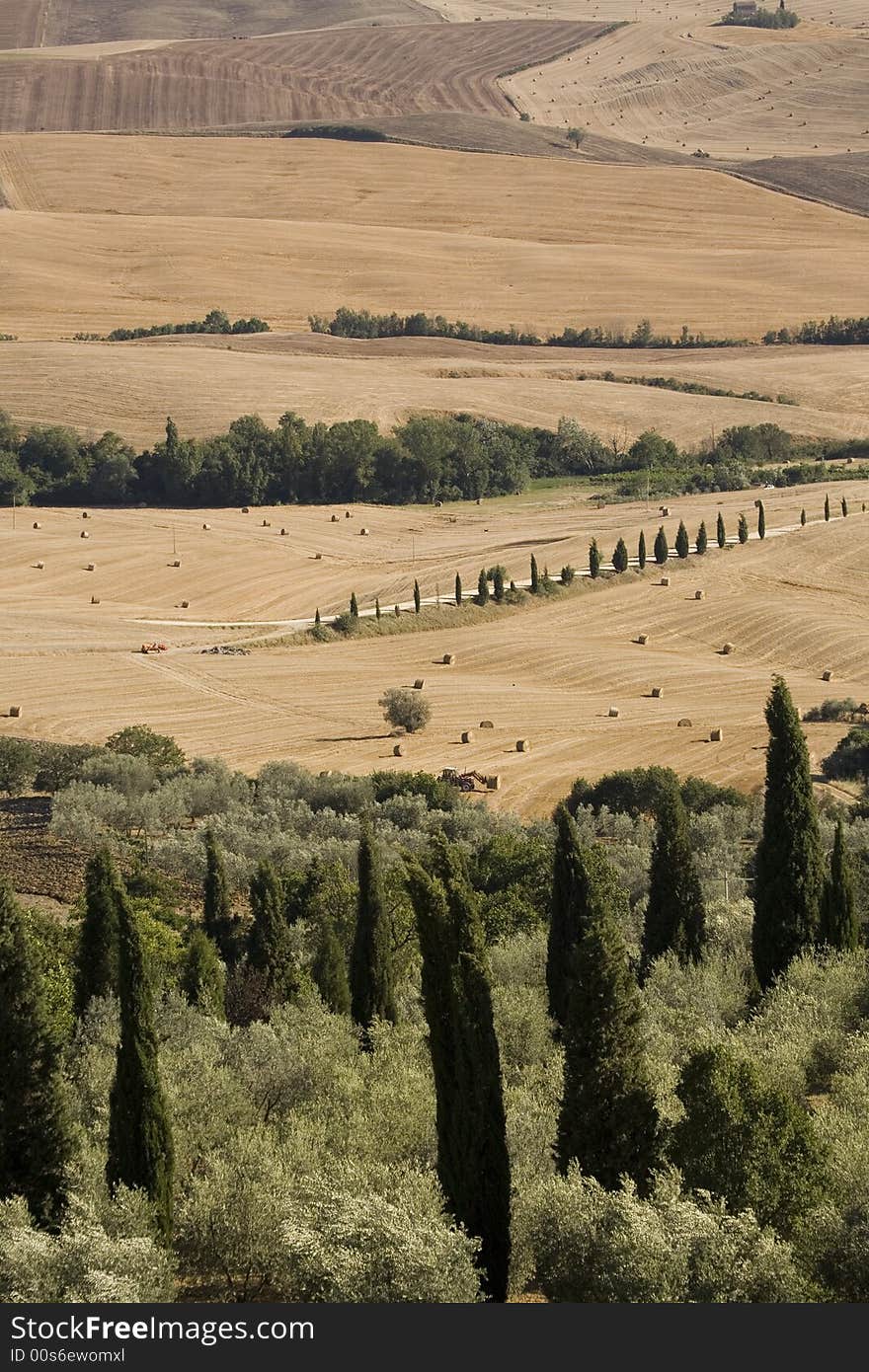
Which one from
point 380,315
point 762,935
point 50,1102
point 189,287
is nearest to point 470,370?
point 380,315

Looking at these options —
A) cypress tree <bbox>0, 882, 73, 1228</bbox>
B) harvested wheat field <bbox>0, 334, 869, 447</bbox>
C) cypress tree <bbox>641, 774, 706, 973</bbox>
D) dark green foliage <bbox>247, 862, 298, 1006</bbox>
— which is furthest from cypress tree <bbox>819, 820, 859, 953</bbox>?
harvested wheat field <bbox>0, 334, 869, 447</bbox>

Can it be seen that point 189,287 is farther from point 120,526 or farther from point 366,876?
point 366,876

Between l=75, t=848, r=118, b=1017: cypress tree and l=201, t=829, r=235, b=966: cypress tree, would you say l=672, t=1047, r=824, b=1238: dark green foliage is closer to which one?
l=75, t=848, r=118, b=1017: cypress tree

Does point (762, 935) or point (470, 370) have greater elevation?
point (470, 370)

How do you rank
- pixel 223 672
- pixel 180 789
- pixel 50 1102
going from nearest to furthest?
pixel 50 1102 → pixel 180 789 → pixel 223 672

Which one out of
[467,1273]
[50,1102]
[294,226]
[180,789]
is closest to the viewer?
[467,1273]

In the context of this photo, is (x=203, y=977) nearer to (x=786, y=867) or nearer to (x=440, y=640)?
(x=786, y=867)

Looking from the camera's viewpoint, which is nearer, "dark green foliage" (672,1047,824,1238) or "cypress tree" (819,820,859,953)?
"dark green foliage" (672,1047,824,1238)

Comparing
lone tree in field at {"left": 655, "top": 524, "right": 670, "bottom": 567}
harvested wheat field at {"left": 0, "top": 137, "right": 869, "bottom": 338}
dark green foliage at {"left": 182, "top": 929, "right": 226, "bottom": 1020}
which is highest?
harvested wheat field at {"left": 0, "top": 137, "right": 869, "bottom": 338}
